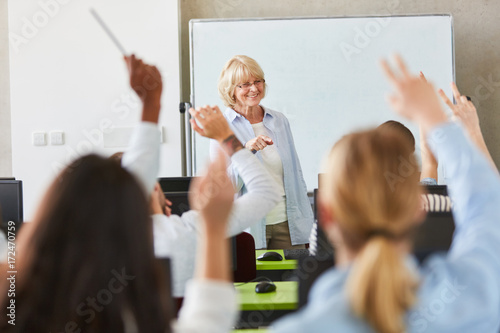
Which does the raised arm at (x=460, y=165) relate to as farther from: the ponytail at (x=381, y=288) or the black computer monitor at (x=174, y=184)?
the black computer monitor at (x=174, y=184)

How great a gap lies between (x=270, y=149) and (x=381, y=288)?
2.67 m

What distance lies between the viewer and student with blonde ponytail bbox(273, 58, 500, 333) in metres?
0.79

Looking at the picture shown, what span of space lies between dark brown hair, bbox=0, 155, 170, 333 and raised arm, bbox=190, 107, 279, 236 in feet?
2.60

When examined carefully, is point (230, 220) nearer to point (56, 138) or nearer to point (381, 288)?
point (381, 288)

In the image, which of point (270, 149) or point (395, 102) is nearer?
point (395, 102)

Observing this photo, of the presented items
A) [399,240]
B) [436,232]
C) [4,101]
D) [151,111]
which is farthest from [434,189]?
[4,101]

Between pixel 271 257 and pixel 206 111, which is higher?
pixel 206 111

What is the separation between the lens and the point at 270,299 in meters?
2.28

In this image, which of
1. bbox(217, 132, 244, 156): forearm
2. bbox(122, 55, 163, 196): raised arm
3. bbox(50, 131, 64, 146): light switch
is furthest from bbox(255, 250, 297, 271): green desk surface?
bbox(50, 131, 64, 146): light switch

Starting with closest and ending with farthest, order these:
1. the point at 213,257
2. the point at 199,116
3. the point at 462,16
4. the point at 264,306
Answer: the point at 213,257
the point at 199,116
the point at 264,306
the point at 462,16

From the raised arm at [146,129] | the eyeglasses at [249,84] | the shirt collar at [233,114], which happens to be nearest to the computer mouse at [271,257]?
the shirt collar at [233,114]

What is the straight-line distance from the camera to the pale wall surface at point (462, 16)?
5148 millimetres

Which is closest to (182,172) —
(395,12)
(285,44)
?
(285,44)

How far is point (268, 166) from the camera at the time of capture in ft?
11.1
